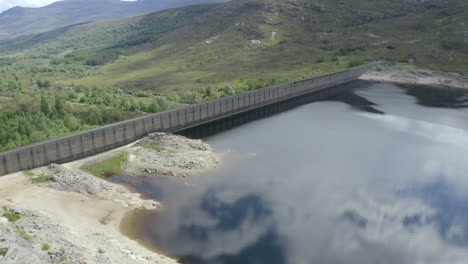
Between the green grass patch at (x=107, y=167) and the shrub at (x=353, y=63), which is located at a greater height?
the shrub at (x=353, y=63)

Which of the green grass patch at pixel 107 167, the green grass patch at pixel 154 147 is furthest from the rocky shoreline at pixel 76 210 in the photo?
the green grass patch at pixel 107 167

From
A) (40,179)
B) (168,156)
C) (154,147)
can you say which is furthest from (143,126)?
(40,179)

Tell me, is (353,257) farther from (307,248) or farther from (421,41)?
(421,41)

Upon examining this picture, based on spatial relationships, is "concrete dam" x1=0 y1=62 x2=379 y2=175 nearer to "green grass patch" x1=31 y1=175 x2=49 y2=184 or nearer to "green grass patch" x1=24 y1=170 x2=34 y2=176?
"green grass patch" x1=24 y1=170 x2=34 y2=176

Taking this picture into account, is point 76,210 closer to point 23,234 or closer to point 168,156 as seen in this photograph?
point 23,234

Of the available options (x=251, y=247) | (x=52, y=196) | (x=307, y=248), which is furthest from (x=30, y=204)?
(x=307, y=248)

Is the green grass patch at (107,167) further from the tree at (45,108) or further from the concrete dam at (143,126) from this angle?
the tree at (45,108)

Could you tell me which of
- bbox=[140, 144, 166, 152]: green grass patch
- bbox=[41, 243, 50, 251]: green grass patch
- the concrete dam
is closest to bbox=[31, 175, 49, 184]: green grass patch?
the concrete dam
